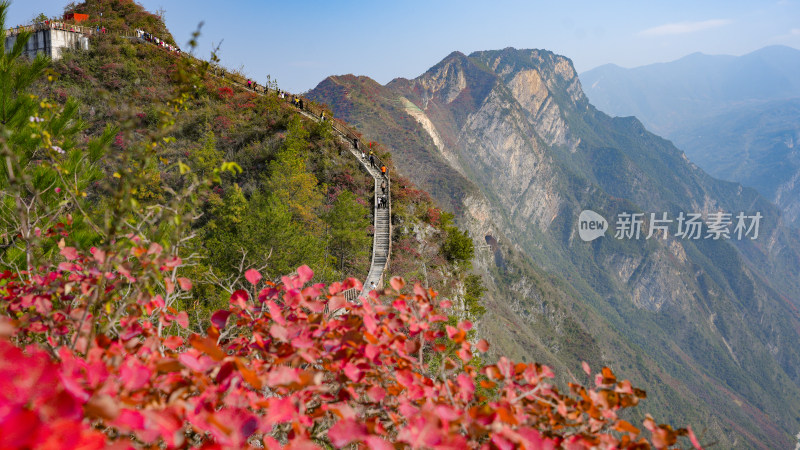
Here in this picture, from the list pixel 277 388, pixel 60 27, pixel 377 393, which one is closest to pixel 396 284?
pixel 377 393

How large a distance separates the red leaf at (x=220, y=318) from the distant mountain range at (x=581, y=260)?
55.3 metres

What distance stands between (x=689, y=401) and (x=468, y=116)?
10525 cm

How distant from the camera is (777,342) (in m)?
137

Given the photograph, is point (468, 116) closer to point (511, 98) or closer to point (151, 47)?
point (511, 98)

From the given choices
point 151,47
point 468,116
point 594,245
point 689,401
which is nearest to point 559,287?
point 689,401

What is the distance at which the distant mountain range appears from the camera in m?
82.2

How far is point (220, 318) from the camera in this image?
2070 millimetres

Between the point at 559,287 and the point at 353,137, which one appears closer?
the point at 353,137

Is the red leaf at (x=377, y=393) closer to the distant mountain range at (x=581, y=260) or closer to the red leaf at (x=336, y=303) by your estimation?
the red leaf at (x=336, y=303)

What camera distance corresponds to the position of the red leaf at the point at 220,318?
201cm

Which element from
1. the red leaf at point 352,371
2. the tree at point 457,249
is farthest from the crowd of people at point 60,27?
the red leaf at point 352,371

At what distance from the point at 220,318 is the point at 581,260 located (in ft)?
518

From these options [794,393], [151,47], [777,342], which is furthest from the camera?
[777,342]

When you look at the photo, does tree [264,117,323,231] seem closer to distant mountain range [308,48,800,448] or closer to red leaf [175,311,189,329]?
red leaf [175,311,189,329]
